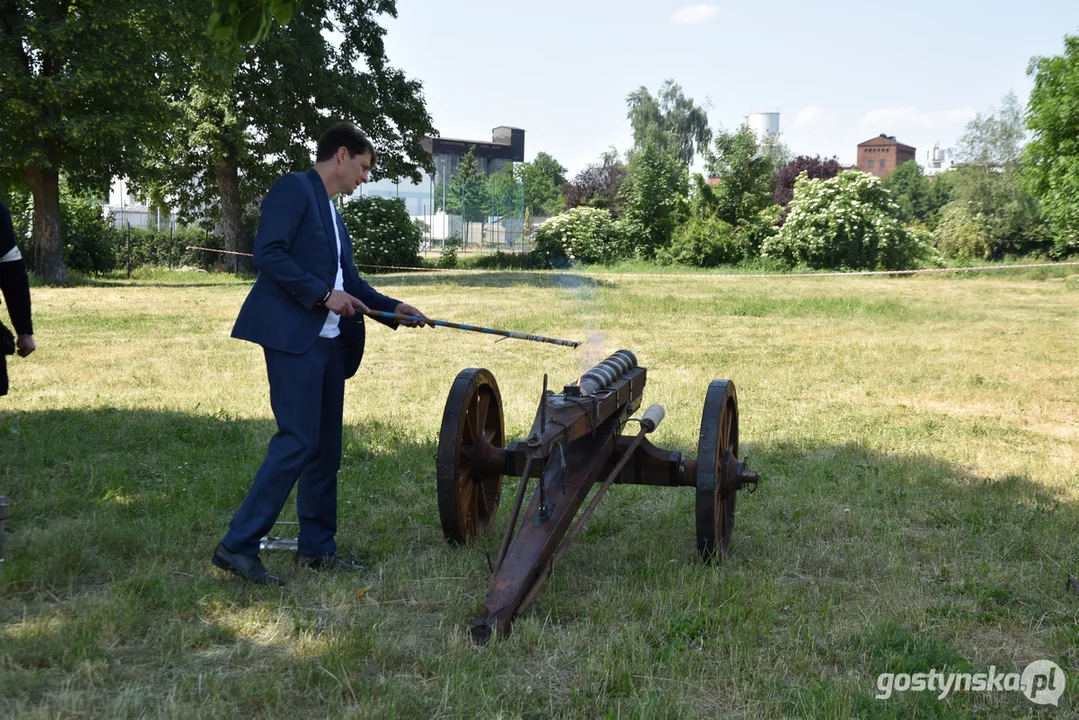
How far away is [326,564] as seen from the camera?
4.59 metres

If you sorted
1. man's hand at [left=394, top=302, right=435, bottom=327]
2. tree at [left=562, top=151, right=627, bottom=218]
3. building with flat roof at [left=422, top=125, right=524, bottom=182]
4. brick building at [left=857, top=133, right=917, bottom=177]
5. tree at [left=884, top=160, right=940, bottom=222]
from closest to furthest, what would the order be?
man's hand at [left=394, top=302, right=435, bottom=327], tree at [left=562, top=151, right=627, bottom=218], tree at [left=884, top=160, right=940, bottom=222], building with flat roof at [left=422, top=125, right=524, bottom=182], brick building at [left=857, top=133, right=917, bottom=177]

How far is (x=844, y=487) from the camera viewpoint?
632 cm

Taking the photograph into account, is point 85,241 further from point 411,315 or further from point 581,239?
point 411,315

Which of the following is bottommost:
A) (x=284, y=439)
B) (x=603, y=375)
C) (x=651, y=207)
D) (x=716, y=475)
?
(x=716, y=475)

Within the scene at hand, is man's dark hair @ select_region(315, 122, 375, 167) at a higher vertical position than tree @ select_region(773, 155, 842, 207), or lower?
lower

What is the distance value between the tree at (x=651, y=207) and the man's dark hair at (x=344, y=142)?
1351 inches

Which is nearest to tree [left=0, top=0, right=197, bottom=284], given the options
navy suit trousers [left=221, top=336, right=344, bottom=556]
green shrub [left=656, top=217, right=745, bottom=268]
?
green shrub [left=656, top=217, right=745, bottom=268]

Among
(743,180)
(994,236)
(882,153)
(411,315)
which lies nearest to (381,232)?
(743,180)

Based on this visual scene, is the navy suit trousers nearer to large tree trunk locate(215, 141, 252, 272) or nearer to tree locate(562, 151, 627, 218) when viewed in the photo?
large tree trunk locate(215, 141, 252, 272)

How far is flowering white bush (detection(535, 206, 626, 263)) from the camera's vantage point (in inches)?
1527

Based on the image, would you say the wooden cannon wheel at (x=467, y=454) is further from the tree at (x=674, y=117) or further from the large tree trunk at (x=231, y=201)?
the tree at (x=674, y=117)

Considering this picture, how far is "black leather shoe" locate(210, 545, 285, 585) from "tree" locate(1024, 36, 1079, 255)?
96.5 ft

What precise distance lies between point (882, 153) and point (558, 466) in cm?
16318

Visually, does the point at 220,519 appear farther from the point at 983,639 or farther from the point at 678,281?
the point at 678,281
